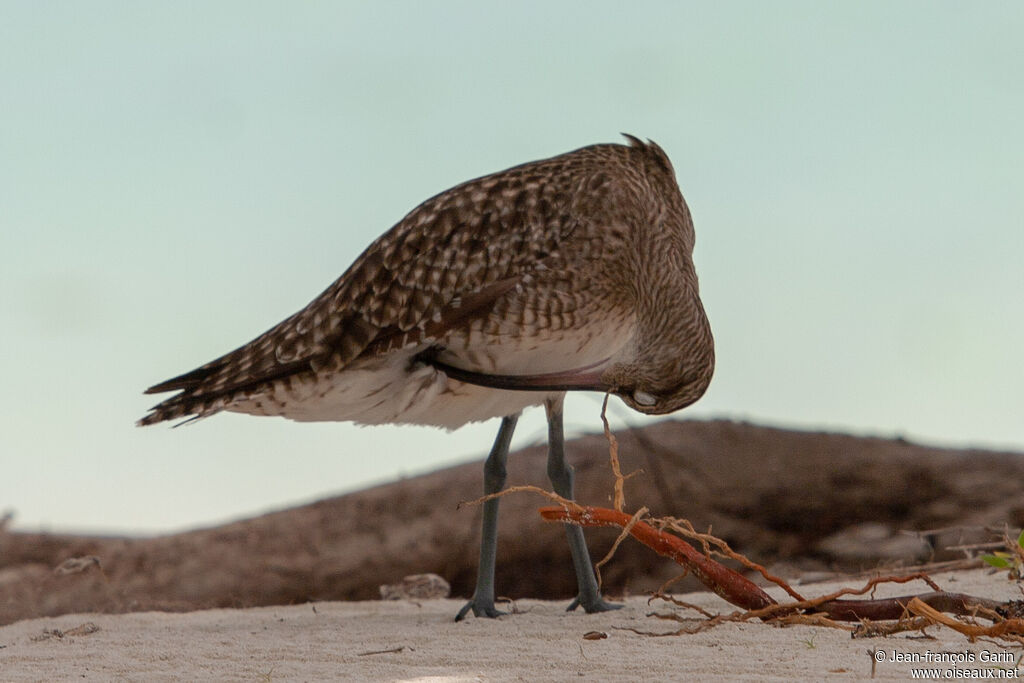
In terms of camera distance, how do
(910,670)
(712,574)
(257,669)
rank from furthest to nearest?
1. (712,574)
2. (257,669)
3. (910,670)

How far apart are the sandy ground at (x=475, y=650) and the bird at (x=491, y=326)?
62cm

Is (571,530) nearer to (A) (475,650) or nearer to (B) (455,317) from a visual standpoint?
(B) (455,317)

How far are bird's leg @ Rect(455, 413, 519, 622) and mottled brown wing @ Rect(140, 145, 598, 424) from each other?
0.96m

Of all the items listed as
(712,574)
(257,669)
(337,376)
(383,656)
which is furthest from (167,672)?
(712,574)

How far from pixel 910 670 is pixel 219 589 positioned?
5984mm

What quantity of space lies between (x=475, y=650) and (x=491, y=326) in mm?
1482

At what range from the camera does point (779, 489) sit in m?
→ 8.81

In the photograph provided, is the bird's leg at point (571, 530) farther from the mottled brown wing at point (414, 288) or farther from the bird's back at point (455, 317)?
the mottled brown wing at point (414, 288)

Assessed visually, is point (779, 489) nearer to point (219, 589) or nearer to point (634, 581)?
point (634, 581)

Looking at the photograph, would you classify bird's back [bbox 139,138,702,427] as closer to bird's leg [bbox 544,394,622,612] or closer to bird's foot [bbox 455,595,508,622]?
bird's leg [bbox 544,394,622,612]

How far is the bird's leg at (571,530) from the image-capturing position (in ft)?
18.1

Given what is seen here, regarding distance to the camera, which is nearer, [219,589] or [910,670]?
[910,670]

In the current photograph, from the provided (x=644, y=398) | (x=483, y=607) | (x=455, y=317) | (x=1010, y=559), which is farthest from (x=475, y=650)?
(x=1010, y=559)

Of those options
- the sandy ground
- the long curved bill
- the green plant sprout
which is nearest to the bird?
Answer: the long curved bill
